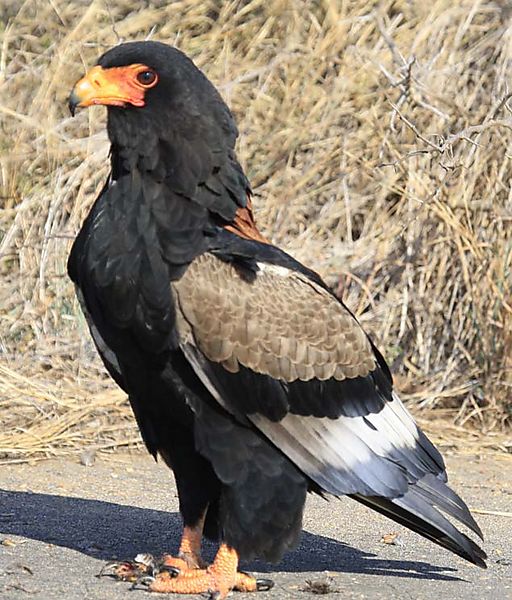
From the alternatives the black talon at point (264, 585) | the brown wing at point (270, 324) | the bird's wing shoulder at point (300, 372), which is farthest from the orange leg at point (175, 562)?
the brown wing at point (270, 324)

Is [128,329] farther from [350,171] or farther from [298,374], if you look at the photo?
Result: [350,171]

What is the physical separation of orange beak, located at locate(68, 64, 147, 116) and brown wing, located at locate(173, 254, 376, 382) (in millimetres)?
603

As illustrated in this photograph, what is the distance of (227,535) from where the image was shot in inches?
176

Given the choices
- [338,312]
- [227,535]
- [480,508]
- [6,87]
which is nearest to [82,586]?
[227,535]

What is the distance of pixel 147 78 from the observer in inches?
175

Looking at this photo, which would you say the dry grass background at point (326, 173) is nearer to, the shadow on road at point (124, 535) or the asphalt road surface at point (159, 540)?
the asphalt road surface at point (159, 540)

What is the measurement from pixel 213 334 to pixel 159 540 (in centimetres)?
132

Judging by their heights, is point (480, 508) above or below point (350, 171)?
below

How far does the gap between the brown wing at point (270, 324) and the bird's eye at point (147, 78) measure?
2.06ft

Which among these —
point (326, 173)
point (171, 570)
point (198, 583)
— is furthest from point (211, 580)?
point (326, 173)

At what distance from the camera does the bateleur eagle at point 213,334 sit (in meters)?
4.29

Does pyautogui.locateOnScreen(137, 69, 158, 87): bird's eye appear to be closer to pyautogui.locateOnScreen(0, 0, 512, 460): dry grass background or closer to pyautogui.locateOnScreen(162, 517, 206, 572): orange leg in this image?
pyautogui.locateOnScreen(162, 517, 206, 572): orange leg

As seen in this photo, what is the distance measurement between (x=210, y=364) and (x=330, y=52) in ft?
17.0

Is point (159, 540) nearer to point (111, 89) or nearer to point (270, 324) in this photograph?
point (270, 324)
